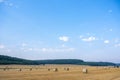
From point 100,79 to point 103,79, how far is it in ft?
1.51

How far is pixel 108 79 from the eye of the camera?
37.6 meters

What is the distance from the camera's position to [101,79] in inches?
1487

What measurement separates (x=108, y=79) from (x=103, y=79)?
767 millimetres

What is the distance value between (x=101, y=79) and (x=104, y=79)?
18.0 inches

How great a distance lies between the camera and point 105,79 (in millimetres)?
37594

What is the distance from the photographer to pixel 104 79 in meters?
37.7

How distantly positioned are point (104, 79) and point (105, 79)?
155 millimetres

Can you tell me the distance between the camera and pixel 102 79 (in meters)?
37.7

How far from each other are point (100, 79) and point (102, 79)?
1.11 ft

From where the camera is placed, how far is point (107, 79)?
3766cm

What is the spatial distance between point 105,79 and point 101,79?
2.01 ft

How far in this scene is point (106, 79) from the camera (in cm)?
3762

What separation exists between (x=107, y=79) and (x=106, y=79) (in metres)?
0.16

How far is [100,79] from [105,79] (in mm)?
762
